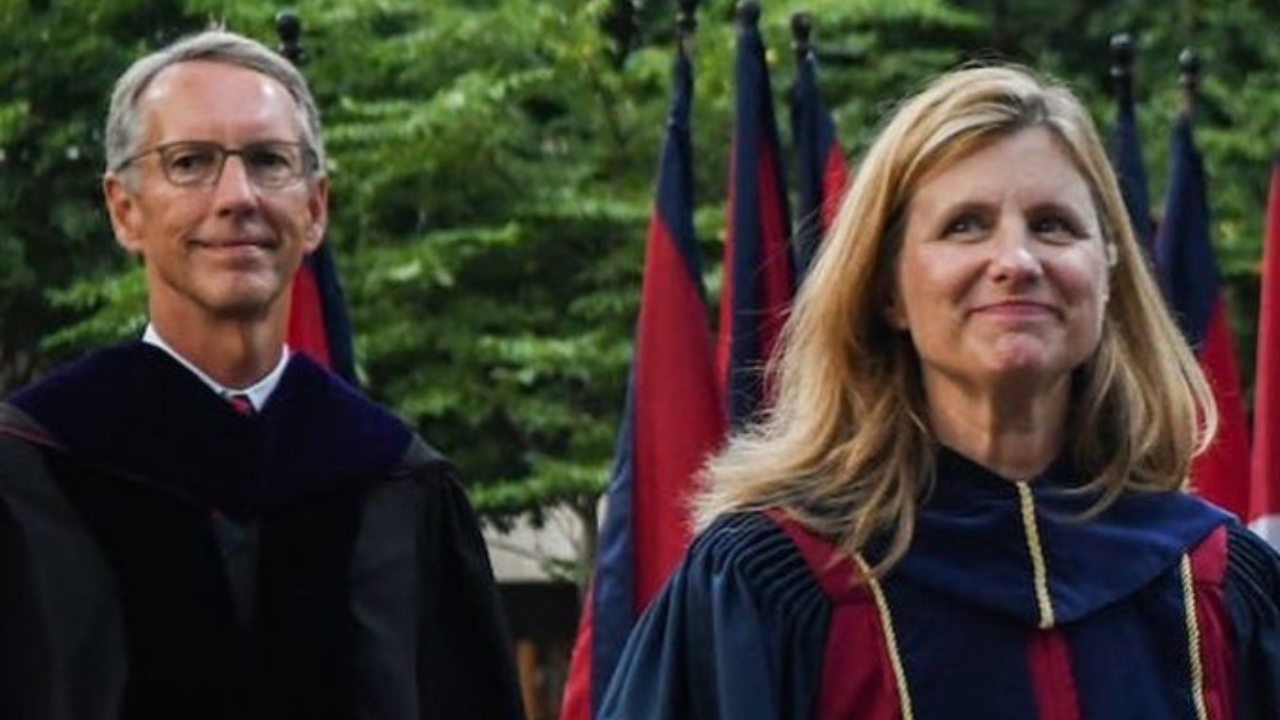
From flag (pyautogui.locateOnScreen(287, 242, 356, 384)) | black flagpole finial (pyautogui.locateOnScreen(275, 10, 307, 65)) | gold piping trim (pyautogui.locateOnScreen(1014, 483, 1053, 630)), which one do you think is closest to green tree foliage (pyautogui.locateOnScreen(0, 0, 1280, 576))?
flag (pyautogui.locateOnScreen(287, 242, 356, 384))

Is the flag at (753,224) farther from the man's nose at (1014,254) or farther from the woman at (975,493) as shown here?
the man's nose at (1014,254)

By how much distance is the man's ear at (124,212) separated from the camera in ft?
19.0

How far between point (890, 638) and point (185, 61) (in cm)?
171

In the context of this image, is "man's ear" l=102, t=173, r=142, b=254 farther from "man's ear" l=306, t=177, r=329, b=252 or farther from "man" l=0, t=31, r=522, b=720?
"man's ear" l=306, t=177, r=329, b=252

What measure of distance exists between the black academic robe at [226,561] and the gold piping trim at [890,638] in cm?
127

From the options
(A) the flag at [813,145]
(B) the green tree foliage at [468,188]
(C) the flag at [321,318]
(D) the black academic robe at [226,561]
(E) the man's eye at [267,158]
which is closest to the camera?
(D) the black academic robe at [226,561]

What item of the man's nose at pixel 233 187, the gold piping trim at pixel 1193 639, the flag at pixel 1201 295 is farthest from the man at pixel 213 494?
the flag at pixel 1201 295

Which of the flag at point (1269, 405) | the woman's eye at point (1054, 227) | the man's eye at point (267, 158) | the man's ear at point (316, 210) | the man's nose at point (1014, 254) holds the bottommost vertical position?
the flag at point (1269, 405)

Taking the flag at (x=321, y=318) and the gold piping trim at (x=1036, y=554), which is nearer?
the gold piping trim at (x=1036, y=554)

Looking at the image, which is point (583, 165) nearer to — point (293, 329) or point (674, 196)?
point (674, 196)

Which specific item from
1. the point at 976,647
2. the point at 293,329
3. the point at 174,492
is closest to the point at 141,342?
the point at 174,492

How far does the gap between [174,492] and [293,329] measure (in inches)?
119

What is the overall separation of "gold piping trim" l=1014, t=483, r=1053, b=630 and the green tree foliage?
6.58 metres

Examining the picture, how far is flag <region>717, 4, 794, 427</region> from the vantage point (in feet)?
30.7
